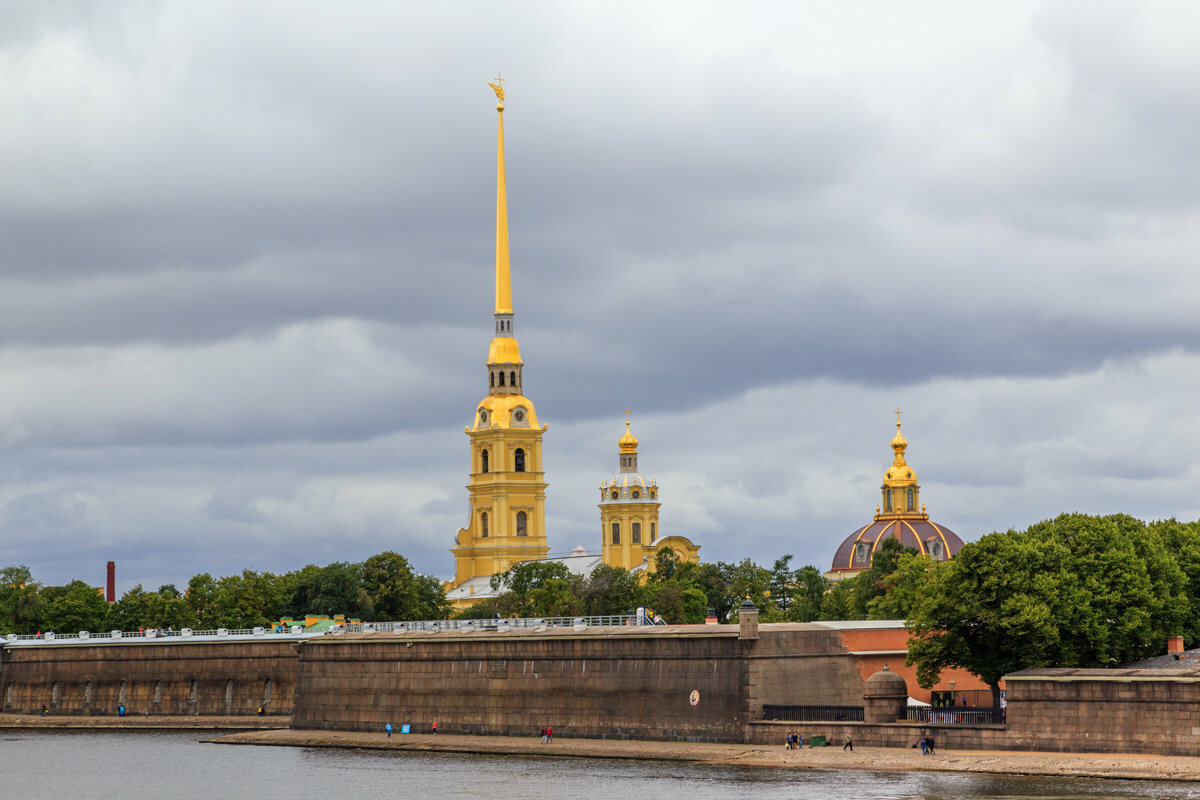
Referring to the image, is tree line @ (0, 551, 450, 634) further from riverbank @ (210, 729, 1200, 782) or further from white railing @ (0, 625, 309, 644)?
riverbank @ (210, 729, 1200, 782)

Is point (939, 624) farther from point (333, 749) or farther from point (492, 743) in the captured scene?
point (333, 749)

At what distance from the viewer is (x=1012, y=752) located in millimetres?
58719

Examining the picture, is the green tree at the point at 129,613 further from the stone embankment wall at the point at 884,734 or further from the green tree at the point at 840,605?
the stone embankment wall at the point at 884,734

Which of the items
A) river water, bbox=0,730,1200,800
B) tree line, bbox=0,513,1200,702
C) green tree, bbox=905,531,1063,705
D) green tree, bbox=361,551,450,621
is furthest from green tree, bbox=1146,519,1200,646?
green tree, bbox=361,551,450,621

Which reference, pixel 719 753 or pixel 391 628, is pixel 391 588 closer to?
pixel 391 628

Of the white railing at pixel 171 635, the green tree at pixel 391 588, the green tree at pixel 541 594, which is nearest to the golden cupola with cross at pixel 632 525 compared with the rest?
the green tree at pixel 541 594

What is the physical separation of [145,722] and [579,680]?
3293cm

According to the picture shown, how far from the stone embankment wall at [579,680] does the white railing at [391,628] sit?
6.65 ft

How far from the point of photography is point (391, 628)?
8894cm

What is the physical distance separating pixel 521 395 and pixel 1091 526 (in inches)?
4627

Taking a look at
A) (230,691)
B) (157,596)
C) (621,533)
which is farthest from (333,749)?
(621,533)

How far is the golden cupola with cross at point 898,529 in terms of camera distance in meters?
163

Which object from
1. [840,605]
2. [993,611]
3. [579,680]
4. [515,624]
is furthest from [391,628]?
[840,605]

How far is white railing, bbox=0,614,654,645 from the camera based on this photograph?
79794 millimetres
